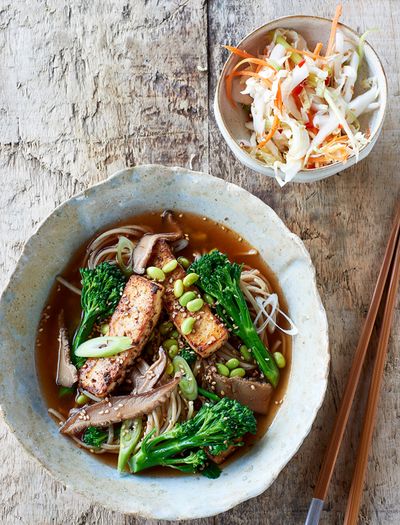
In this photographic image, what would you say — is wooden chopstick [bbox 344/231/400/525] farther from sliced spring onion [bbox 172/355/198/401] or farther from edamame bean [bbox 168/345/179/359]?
edamame bean [bbox 168/345/179/359]

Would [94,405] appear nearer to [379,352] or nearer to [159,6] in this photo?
[379,352]

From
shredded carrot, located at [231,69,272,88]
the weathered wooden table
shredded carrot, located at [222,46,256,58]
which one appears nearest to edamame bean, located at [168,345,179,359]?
the weathered wooden table

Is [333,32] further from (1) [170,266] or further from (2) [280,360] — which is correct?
(2) [280,360]

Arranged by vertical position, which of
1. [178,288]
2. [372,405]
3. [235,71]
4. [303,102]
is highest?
[235,71]

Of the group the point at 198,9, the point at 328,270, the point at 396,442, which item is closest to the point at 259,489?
the point at 396,442

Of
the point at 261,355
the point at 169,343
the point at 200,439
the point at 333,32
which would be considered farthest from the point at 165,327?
the point at 333,32
